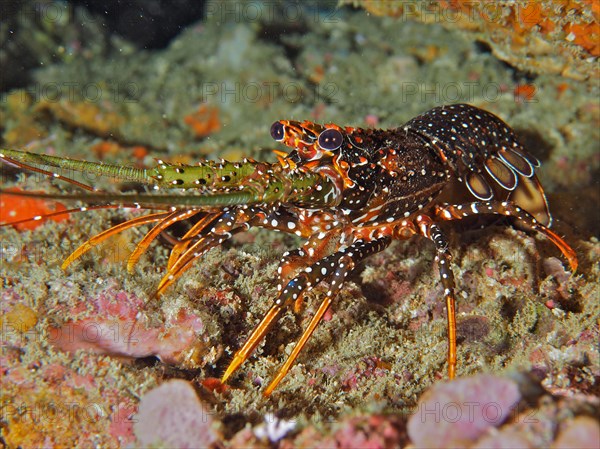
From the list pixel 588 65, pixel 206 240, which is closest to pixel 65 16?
pixel 206 240

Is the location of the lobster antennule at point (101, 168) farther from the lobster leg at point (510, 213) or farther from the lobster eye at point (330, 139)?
the lobster leg at point (510, 213)

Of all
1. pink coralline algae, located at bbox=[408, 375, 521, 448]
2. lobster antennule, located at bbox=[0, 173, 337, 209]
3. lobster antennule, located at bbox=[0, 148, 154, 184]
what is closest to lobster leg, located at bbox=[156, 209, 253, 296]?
lobster antennule, located at bbox=[0, 173, 337, 209]

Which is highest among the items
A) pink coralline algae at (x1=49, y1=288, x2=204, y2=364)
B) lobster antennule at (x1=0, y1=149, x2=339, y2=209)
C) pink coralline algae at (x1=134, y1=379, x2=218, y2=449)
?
lobster antennule at (x1=0, y1=149, x2=339, y2=209)

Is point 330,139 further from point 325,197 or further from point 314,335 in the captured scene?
point 314,335

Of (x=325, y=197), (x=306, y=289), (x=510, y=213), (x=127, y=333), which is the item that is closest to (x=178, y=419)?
(x=127, y=333)

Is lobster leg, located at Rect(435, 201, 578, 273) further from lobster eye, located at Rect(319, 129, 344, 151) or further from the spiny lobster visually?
lobster eye, located at Rect(319, 129, 344, 151)

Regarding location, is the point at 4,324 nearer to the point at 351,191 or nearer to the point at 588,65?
the point at 351,191
